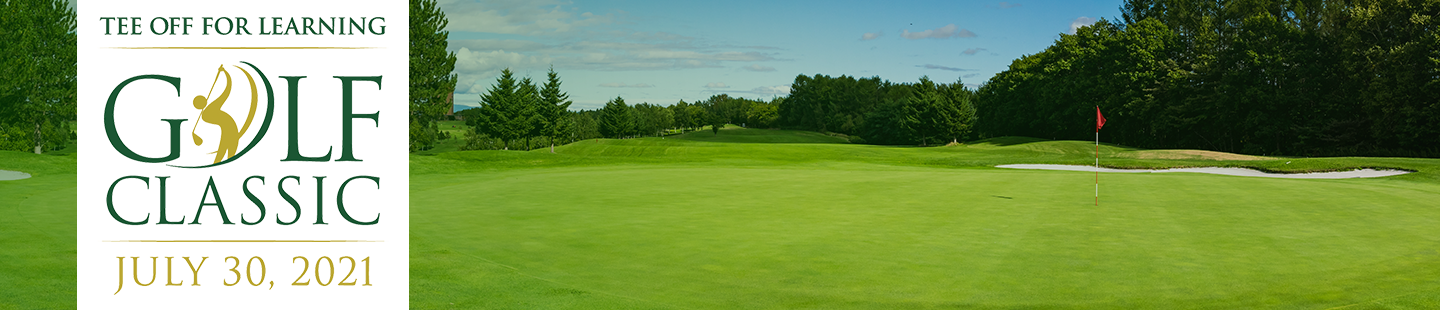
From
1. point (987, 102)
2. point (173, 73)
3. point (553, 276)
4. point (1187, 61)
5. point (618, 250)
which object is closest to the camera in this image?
point (173, 73)

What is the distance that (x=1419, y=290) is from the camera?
7.25 metres

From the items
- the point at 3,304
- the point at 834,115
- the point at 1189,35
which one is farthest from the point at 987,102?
the point at 3,304

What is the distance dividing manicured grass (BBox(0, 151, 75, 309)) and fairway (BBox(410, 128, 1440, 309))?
2877 millimetres

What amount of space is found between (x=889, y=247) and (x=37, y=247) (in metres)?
9.67

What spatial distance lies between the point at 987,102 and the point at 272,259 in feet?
304

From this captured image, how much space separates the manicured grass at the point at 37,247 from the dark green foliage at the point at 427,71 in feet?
105

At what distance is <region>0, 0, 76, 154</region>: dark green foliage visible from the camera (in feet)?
136

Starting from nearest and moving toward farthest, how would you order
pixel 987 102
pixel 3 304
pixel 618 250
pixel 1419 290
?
pixel 3 304, pixel 1419 290, pixel 618 250, pixel 987 102

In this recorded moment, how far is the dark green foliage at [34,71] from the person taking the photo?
136 ft

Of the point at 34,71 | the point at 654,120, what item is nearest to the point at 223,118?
the point at 34,71

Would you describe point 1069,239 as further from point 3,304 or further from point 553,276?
point 3,304

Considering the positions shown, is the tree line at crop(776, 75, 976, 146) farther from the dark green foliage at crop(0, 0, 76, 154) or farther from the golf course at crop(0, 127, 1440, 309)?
the dark green foliage at crop(0, 0, 76, 154)

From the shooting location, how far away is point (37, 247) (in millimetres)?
9117

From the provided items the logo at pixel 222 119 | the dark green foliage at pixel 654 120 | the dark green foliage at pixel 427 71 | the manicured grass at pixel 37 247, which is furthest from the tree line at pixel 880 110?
the logo at pixel 222 119
